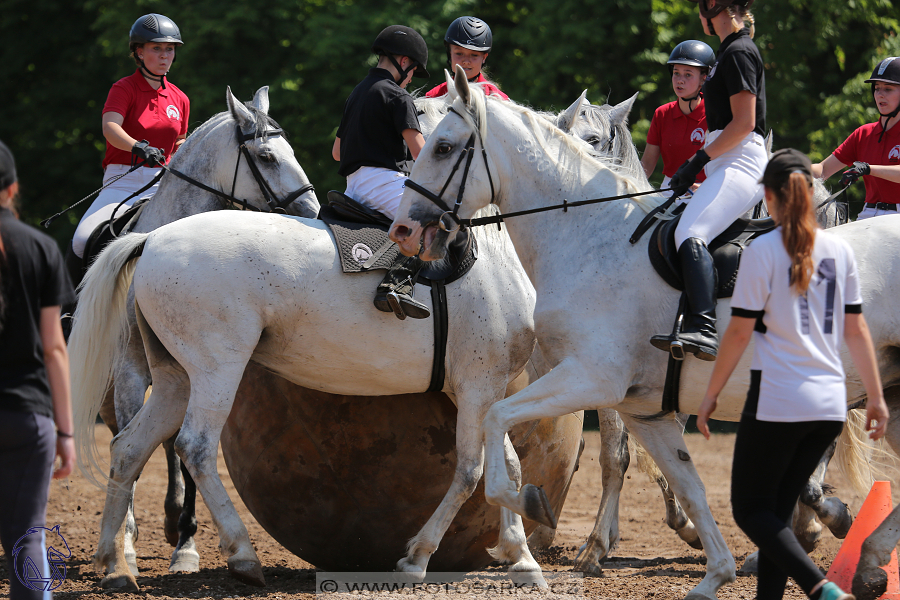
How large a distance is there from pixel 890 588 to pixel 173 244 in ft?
14.2

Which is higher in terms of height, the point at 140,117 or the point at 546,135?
the point at 546,135

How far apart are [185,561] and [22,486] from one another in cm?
337

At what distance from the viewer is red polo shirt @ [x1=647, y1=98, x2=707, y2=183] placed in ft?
26.0

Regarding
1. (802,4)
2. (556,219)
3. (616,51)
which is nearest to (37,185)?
(616,51)

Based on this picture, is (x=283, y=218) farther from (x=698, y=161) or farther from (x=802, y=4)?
(x=802, y=4)

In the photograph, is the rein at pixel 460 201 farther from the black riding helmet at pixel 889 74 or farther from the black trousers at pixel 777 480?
the black riding helmet at pixel 889 74

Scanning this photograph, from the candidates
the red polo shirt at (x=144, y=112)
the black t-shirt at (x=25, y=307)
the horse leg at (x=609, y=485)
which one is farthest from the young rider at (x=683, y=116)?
the black t-shirt at (x=25, y=307)

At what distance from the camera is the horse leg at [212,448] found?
5.34 meters

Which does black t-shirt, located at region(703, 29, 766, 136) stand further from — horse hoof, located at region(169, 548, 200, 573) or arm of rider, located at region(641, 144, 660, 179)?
horse hoof, located at region(169, 548, 200, 573)

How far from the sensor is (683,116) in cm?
804

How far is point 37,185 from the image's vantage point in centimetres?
1806

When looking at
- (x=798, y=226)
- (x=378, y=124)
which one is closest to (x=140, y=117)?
(x=378, y=124)

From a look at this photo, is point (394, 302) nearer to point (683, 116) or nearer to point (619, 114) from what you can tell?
point (619, 114)

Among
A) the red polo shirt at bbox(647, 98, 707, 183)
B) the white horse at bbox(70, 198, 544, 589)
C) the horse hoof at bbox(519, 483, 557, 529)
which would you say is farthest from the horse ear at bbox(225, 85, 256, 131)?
the red polo shirt at bbox(647, 98, 707, 183)
